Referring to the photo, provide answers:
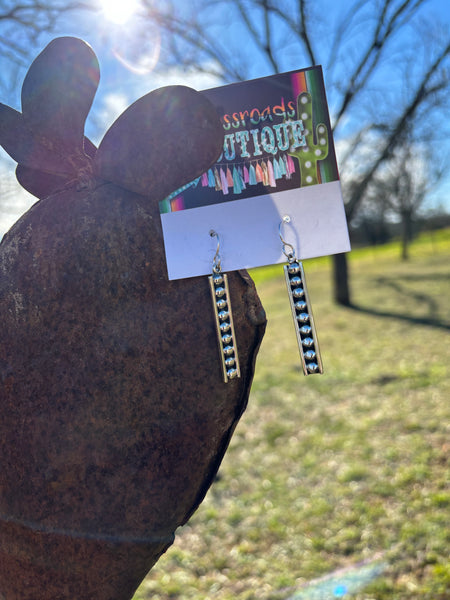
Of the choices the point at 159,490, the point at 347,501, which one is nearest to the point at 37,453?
the point at 159,490

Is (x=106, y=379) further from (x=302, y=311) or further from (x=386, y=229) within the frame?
(x=386, y=229)

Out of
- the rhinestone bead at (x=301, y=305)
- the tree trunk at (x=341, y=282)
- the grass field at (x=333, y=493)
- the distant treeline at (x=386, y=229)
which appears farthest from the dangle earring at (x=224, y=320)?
the distant treeline at (x=386, y=229)

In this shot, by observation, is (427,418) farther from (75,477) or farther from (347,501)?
(75,477)

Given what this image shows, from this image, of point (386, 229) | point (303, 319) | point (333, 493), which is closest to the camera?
point (303, 319)

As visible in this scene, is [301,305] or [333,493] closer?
[301,305]

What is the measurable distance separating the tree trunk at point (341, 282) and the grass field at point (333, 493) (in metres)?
3.10

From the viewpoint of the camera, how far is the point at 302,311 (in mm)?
735

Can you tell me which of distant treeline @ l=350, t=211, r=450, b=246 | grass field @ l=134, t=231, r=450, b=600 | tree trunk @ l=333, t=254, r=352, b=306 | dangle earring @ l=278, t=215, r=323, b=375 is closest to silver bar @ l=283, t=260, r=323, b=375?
dangle earring @ l=278, t=215, r=323, b=375

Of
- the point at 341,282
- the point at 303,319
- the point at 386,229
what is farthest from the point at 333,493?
the point at 386,229

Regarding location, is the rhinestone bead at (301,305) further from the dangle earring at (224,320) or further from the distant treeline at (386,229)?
the distant treeline at (386,229)

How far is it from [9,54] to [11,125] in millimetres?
3142

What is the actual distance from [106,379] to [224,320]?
216 mm

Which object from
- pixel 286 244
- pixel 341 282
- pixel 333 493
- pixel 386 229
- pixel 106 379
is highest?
pixel 386 229

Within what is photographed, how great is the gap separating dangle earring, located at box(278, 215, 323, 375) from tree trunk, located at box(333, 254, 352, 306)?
9.03 metres
